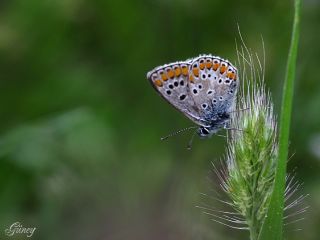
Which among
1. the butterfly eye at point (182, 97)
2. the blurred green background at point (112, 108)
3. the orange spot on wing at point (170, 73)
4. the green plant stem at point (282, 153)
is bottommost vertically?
the blurred green background at point (112, 108)

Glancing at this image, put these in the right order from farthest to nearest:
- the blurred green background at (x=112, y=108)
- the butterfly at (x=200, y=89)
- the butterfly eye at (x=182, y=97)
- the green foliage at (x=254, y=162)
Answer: the blurred green background at (x=112, y=108), the butterfly eye at (x=182, y=97), the butterfly at (x=200, y=89), the green foliage at (x=254, y=162)

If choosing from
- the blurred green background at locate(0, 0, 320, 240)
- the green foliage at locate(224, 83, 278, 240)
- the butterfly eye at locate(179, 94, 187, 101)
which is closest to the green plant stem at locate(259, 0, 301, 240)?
the green foliage at locate(224, 83, 278, 240)

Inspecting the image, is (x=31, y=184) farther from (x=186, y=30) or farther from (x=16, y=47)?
(x=186, y=30)

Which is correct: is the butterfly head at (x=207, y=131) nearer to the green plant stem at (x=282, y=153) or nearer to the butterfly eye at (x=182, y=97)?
the butterfly eye at (x=182, y=97)

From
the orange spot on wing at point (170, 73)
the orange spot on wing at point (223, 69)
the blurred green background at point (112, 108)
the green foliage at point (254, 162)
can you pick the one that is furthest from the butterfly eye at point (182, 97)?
the green foliage at point (254, 162)

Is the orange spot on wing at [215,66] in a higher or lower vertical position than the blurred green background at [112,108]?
higher

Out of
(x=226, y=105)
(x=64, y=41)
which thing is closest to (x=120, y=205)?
(x=226, y=105)

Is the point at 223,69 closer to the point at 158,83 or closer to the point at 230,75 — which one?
the point at 230,75
